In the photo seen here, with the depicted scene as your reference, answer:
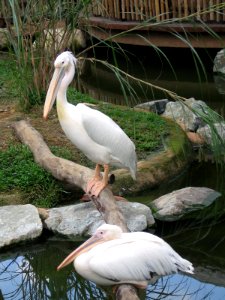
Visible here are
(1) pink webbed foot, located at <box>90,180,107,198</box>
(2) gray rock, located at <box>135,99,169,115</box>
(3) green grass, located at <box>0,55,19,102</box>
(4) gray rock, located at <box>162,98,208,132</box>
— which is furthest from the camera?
(2) gray rock, located at <box>135,99,169,115</box>

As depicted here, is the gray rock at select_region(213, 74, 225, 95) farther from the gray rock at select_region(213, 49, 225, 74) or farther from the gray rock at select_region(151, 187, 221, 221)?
the gray rock at select_region(151, 187, 221, 221)

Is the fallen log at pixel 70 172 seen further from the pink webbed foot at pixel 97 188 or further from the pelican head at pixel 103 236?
the pelican head at pixel 103 236

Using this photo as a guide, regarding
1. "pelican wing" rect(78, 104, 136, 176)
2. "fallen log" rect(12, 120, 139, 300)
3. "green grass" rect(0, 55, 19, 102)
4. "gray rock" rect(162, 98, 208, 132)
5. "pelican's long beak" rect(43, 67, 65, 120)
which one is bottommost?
"gray rock" rect(162, 98, 208, 132)

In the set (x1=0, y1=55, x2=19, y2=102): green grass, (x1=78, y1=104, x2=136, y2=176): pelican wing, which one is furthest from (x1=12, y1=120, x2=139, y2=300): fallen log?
(x1=0, y1=55, x2=19, y2=102): green grass

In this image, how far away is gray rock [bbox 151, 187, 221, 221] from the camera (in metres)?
4.89

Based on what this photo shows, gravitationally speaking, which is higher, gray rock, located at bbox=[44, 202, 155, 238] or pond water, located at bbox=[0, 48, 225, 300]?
gray rock, located at bbox=[44, 202, 155, 238]

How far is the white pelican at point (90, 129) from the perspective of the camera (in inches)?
172

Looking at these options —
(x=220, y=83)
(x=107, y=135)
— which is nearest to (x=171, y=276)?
(x=107, y=135)

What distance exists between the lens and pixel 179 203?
195 inches

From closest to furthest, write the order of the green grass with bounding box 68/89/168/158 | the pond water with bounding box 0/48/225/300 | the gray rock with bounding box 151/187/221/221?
the pond water with bounding box 0/48/225/300, the gray rock with bounding box 151/187/221/221, the green grass with bounding box 68/89/168/158

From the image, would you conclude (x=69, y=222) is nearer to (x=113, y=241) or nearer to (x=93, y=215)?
(x=93, y=215)

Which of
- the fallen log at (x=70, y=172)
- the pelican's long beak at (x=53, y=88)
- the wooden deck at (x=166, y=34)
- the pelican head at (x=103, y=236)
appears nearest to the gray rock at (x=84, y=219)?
the fallen log at (x=70, y=172)

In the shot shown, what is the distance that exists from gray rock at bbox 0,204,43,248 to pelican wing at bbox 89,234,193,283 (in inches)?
48.8

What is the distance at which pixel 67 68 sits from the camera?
449 centimetres
